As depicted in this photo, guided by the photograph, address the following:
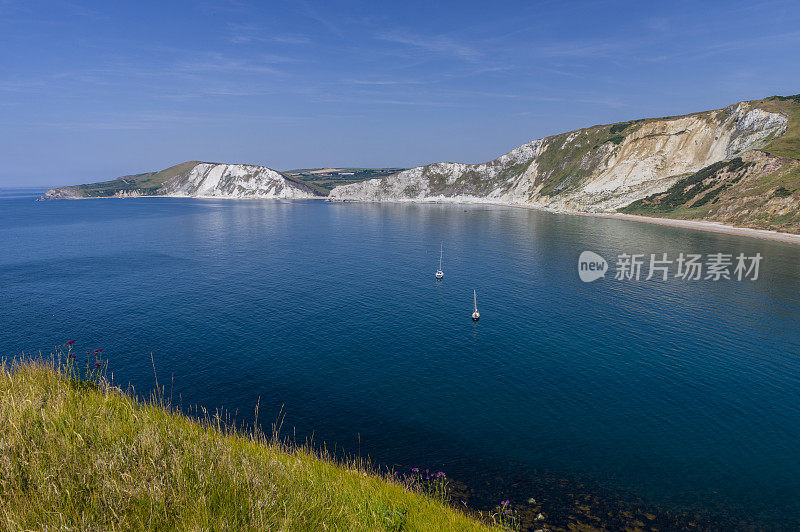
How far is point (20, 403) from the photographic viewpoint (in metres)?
13.0

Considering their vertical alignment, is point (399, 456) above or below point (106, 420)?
below

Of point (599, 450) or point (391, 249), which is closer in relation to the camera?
point (599, 450)

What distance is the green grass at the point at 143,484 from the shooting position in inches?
374

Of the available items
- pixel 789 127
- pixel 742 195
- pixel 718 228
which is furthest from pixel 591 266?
pixel 789 127

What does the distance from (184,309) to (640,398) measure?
64.5m

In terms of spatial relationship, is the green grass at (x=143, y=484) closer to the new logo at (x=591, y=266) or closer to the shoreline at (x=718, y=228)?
the new logo at (x=591, y=266)

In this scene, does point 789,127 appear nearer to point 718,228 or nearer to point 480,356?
point 718,228

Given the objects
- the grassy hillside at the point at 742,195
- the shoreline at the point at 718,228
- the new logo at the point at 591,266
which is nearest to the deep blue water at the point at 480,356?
the new logo at the point at 591,266

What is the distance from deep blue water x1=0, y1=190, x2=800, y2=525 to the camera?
3189 centimetres

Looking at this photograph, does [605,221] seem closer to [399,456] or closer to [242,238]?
[242,238]

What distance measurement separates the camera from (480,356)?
1967 inches

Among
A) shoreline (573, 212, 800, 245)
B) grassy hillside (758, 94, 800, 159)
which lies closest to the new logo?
shoreline (573, 212, 800, 245)

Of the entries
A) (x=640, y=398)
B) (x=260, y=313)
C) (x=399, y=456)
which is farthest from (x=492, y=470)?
(x=260, y=313)

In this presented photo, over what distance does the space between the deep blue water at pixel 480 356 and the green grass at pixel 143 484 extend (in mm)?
18845
